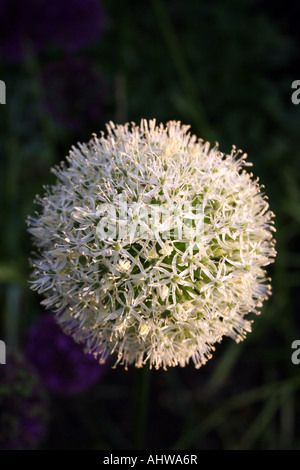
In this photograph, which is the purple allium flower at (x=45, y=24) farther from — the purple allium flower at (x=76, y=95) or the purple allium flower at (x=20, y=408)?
the purple allium flower at (x=20, y=408)

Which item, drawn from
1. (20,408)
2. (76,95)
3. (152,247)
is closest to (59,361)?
(20,408)

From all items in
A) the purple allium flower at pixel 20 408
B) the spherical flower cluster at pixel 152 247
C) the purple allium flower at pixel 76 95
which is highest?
the purple allium flower at pixel 76 95

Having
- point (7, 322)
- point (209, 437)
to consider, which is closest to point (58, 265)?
point (7, 322)

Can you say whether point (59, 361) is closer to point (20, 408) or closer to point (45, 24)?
point (20, 408)

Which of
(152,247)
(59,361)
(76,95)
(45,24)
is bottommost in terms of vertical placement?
(59,361)

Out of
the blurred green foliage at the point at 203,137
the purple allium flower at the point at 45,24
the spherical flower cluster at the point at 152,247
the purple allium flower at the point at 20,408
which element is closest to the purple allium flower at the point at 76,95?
the blurred green foliage at the point at 203,137

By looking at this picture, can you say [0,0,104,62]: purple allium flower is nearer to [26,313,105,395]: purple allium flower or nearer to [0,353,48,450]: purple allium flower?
[26,313,105,395]: purple allium flower

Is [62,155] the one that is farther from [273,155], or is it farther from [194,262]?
[194,262]
